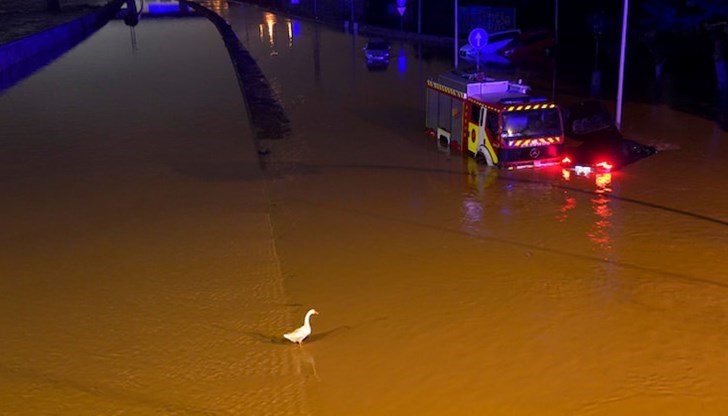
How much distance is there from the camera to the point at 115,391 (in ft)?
30.7

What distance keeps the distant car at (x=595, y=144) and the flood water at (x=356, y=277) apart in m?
0.58

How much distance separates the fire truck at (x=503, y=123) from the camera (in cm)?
1789

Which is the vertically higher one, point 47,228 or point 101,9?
point 101,9

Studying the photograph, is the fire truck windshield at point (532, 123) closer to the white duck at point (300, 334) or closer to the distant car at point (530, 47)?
the white duck at point (300, 334)

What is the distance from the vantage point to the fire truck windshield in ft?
58.5

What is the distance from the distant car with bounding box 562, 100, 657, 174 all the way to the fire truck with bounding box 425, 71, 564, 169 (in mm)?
750

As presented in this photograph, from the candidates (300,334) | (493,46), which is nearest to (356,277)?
(300,334)

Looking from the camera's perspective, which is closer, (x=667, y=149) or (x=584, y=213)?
(x=584, y=213)

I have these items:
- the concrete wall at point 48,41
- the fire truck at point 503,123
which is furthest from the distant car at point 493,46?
the concrete wall at point 48,41

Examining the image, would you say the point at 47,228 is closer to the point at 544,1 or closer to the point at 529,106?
the point at 529,106

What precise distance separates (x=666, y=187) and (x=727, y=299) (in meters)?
6.14

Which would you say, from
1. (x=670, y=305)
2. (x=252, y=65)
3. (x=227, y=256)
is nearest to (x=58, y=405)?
(x=227, y=256)

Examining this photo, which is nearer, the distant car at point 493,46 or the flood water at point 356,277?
the flood water at point 356,277

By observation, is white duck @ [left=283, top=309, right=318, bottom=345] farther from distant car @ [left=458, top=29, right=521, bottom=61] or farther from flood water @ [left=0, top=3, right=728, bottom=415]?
distant car @ [left=458, top=29, right=521, bottom=61]
